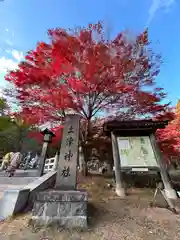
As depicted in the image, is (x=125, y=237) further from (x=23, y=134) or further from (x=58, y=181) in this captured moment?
(x=23, y=134)

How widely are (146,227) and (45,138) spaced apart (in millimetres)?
6844

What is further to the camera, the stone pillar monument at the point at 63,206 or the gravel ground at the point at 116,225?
the stone pillar monument at the point at 63,206

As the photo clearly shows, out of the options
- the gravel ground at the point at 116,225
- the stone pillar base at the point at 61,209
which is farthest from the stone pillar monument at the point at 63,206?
the gravel ground at the point at 116,225

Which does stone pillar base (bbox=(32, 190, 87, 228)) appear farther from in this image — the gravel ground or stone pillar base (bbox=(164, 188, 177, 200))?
stone pillar base (bbox=(164, 188, 177, 200))

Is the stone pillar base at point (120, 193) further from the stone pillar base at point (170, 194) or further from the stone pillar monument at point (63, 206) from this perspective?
the stone pillar monument at point (63, 206)

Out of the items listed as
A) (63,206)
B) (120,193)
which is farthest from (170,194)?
(63,206)

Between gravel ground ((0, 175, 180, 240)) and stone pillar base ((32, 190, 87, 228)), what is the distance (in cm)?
19

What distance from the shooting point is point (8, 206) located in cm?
376

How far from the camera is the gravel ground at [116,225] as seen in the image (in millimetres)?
3043

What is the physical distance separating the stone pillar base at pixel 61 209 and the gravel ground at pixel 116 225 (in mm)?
185

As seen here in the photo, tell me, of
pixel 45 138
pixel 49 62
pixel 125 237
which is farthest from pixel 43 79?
pixel 125 237

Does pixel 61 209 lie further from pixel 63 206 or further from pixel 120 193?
pixel 120 193

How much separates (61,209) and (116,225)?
1.41 meters

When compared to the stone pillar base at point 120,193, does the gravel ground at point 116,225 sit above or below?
below
